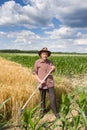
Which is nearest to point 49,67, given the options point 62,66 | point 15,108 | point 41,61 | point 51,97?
point 41,61

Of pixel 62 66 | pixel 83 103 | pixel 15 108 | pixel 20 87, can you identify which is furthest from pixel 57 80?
pixel 62 66

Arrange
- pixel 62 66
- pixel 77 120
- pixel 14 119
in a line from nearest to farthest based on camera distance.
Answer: pixel 77 120 → pixel 14 119 → pixel 62 66

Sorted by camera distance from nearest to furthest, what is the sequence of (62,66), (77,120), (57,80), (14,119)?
(77,120) → (14,119) → (57,80) → (62,66)

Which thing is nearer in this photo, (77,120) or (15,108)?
(77,120)

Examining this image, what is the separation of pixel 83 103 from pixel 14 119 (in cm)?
222

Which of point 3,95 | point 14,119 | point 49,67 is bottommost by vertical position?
point 14,119

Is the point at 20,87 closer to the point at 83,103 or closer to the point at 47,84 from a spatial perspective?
the point at 47,84

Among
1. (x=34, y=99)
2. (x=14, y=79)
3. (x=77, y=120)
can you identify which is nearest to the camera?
(x=77, y=120)

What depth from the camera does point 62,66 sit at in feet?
60.1

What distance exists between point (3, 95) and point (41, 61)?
999 millimetres

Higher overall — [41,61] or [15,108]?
[41,61]

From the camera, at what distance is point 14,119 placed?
20.1 ft

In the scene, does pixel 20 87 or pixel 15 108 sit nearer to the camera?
pixel 15 108

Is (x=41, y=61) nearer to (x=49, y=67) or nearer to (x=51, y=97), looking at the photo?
(x=49, y=67)
